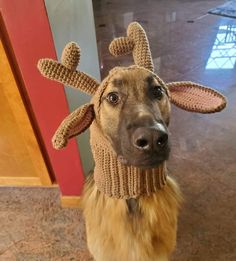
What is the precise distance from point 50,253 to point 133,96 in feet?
3.03

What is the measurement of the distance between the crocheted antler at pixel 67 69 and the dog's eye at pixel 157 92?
18 centimetres

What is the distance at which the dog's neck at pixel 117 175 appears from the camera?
77cm

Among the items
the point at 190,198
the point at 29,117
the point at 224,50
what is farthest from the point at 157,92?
the point at 224,50

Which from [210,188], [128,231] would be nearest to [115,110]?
[128,231]

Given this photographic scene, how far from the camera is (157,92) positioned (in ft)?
2.33

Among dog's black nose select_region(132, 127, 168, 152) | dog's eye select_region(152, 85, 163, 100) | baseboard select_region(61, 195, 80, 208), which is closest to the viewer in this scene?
dog's black nose select_region(132, 127, 168, 152)

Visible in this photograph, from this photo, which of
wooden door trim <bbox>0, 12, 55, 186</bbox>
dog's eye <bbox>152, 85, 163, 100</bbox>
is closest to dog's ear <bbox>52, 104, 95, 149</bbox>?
dog's eye <bbox>152, 85, 163, 100</bbox>

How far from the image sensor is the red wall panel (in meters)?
0.92

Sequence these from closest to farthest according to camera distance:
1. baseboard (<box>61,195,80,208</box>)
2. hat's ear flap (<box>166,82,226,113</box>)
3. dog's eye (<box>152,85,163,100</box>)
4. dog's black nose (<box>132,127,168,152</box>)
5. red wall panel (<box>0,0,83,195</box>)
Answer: dog's black nose (<box>132,127,168,152</box>), dog's eye (<box>152,85,163,100</box>), hat's ear flap (<box>166,82,226,113</box>), red wall panel (<box>0,0,83,195</box>), baseboard (<box>61,195,80,208</box>)

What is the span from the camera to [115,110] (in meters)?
0.70

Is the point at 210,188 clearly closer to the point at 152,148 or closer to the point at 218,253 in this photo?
the point at 218,253

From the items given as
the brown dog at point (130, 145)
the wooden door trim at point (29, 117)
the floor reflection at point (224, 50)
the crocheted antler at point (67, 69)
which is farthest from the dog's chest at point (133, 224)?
the floor reflection at point (224, 50)

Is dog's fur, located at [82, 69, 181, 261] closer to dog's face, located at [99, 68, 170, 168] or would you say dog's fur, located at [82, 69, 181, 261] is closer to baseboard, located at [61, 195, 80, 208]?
dog's face, located at [99, 68, 170, 168]

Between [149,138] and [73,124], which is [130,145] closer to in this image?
[149,138]
